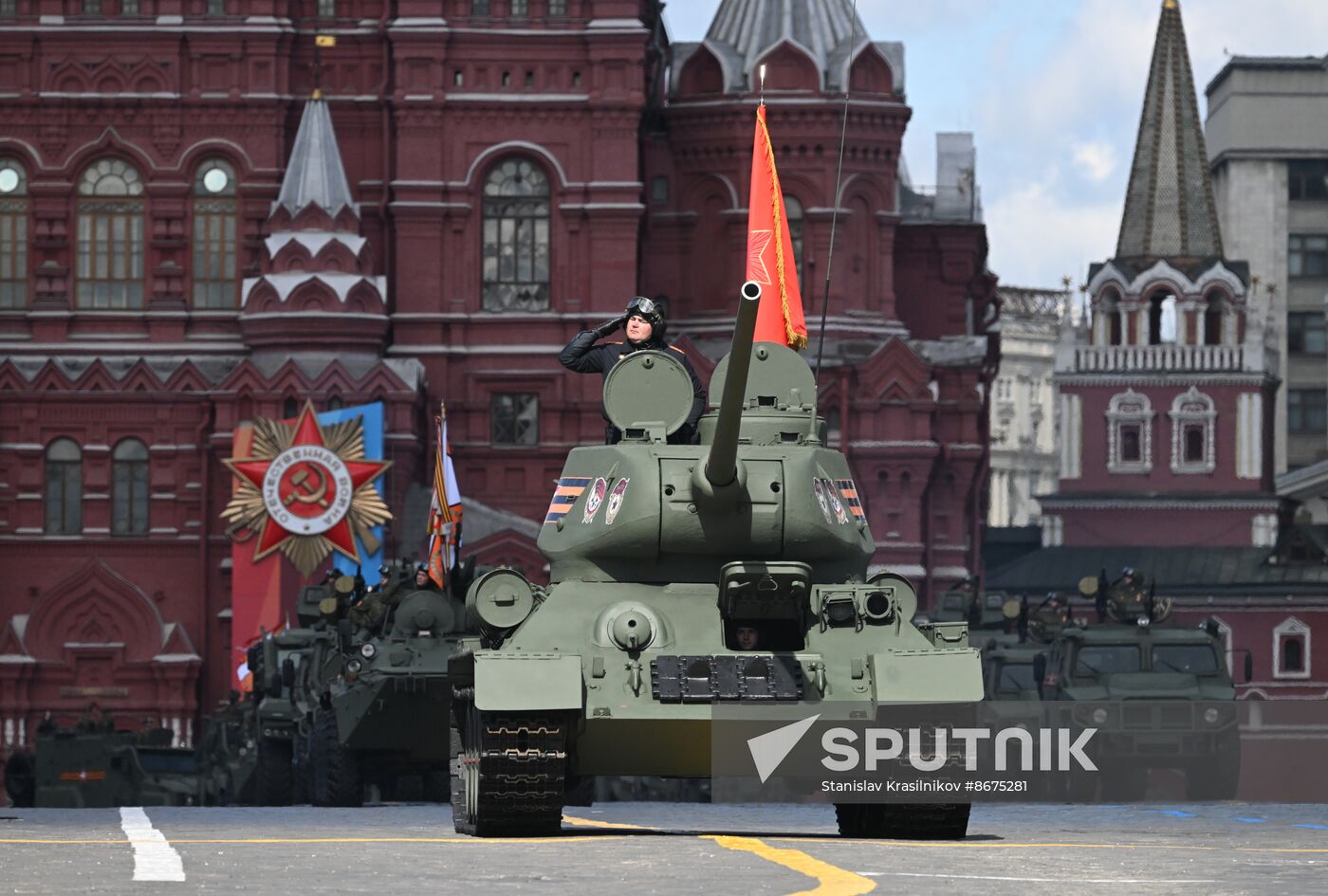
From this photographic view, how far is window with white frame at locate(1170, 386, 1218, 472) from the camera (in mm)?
95562

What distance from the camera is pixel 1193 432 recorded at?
316 feet

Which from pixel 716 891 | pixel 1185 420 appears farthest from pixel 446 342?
pixel 716 891

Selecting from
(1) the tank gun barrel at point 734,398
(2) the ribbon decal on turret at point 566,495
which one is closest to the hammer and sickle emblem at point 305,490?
(2) the ribbon decal on turret at point 566,495

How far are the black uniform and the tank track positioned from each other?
2.53m

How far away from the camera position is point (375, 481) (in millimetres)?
58531

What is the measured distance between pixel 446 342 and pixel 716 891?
49221 mm

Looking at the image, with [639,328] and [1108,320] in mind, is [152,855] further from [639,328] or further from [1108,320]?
[1108,320]

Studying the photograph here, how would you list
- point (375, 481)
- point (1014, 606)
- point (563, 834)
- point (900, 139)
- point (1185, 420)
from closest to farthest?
point (563, 834), point (1014, 606), point (375, 481), point (900, 139), point (1185, 420)

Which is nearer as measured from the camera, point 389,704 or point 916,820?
point 916,820

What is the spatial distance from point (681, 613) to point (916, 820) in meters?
1.86

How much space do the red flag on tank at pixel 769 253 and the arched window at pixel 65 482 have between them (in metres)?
25.3

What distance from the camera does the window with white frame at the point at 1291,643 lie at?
83.4 metres

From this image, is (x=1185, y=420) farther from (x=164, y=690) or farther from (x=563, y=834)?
(x=563, y=834)

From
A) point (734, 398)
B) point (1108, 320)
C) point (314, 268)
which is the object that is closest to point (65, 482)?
point (314, 268)
